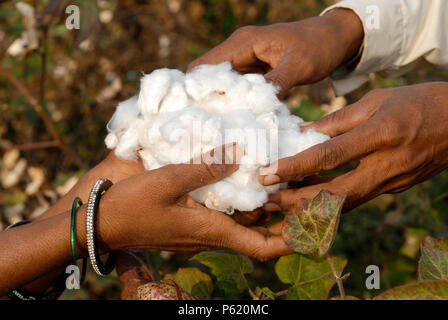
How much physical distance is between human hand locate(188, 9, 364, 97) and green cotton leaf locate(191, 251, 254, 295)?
0.50 m

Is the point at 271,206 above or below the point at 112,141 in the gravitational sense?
below

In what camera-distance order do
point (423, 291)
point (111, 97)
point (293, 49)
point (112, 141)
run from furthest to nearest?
point (111, 97) < point (293, 49) < point (112, 141) < point (423, 291)

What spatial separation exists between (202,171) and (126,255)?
1.11 ft

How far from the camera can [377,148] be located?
108cm

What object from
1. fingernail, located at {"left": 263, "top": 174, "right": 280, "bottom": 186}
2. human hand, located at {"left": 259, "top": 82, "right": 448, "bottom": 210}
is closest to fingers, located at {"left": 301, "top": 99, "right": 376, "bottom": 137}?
human hand, located at {"left": 259, "top": 82, "right": 448, "bottom": 210}

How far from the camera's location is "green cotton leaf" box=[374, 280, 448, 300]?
677 millimetres

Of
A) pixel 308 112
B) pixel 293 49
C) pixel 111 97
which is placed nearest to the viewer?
pixel 293 49

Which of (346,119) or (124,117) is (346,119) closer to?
(346,119)

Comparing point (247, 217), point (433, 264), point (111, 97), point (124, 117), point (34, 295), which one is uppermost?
point (124, 117)

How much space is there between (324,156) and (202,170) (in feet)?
0.87

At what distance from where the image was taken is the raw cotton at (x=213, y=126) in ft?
3.46

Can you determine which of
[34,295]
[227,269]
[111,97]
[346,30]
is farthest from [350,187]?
[111,97]

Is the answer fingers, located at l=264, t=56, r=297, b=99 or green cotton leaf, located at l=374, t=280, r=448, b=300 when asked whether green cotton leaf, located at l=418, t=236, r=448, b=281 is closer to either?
green cotton leaf, located at l=374, t=280, r=448, b=300

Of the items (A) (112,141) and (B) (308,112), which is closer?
(A) (112,141)
